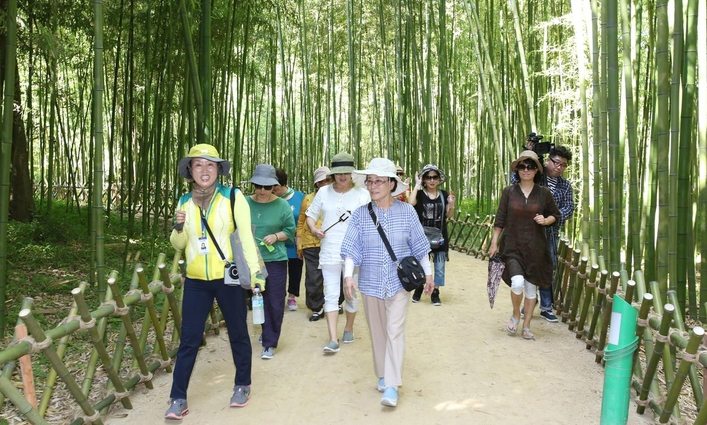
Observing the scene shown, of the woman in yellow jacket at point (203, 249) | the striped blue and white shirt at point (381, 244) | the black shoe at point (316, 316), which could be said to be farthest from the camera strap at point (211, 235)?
the black shoe at point (316, 316)

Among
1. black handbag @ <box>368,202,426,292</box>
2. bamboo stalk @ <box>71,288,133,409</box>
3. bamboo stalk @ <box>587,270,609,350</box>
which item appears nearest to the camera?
bamboo stalk @ <box>71,288,133,409</box>

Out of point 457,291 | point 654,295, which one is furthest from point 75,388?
point 457,291

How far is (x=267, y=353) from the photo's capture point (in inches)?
140

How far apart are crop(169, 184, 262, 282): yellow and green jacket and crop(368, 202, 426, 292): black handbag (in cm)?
57

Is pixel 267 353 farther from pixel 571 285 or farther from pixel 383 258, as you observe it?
pixel 571 285

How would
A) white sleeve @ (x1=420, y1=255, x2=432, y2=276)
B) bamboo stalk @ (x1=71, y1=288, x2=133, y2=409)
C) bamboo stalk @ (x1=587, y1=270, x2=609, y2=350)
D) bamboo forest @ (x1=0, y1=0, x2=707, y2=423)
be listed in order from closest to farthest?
bamboo stalk @ (x1=71, y1=288, x2=133, y2=409) < white sleeve @ (x1=420, y1=255, x2=432, y2=276) < bamboo forest @ (x1=0, y1=0, x2=707, y2=423) < bamboo stalk @ (x1=587, y1=270, x2=609, y2=350)

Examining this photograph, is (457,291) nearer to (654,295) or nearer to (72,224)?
(654,295)

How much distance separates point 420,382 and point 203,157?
145cm

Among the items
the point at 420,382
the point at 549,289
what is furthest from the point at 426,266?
the point at 549,289

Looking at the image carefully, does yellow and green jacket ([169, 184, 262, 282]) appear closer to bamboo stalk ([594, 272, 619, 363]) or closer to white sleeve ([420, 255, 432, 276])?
white sleeve ([420, 255, 432, 276])

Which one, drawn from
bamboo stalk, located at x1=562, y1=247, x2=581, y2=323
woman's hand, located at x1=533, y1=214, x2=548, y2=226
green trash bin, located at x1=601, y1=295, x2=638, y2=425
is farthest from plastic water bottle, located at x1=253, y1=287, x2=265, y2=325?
bamboo stalk, located at x1=562, y1=247, x2=581, y2=323

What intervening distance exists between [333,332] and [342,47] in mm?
7848

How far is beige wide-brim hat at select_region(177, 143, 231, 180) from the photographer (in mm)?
2684

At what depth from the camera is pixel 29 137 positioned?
778 cm
